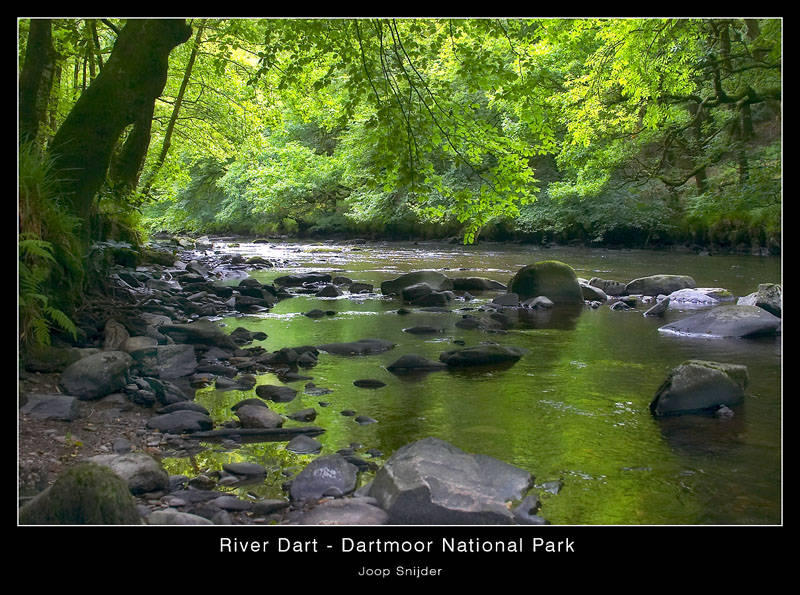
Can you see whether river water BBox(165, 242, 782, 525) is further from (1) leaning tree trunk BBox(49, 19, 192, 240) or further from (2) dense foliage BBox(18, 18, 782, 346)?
(1) leaning tree trunk BBox(49, 19, 192, 240)

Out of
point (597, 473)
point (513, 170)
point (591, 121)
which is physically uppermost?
point (591, 121)

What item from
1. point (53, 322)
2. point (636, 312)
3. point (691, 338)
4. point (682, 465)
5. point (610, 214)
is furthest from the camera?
point (610, 214)

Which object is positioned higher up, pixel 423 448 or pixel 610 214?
pixel 610 214

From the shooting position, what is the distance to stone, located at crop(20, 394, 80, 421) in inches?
201

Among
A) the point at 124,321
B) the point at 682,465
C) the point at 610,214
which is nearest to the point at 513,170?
the point at 682,465

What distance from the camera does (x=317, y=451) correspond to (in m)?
4.86

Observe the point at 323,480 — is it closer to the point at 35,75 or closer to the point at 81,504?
the point at 81,504

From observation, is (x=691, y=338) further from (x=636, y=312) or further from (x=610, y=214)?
(x=610, y=214)

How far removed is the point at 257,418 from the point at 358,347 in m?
3.26

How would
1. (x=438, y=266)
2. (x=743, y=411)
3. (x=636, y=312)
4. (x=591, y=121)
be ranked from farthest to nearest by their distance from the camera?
(x=438, y=266) → (x=591, y=121) → (x=636, y=312) → (x=743, y=411)

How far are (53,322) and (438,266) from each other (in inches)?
569

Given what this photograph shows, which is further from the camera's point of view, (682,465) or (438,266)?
(438,266)

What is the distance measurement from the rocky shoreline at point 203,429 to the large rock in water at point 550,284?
229 centimetres

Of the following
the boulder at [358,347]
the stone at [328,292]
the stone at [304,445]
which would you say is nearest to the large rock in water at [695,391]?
the stone at [304,445]
